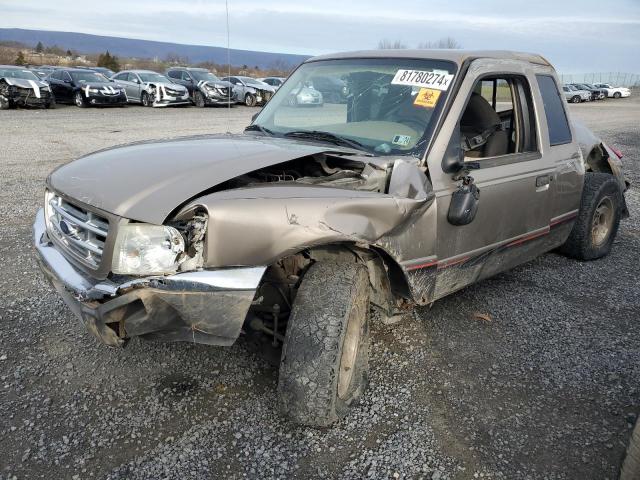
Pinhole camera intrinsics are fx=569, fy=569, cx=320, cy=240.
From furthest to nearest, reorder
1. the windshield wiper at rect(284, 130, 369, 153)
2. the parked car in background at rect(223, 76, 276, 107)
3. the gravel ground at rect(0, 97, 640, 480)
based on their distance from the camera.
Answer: the parked car in background at rect(223, 76, 276, 107), the windshield wiper at rect(284, 130, 369, 153), the gravel ground at rect(0, 97, 640, 480)

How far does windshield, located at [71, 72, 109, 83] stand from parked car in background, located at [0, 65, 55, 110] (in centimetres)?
201

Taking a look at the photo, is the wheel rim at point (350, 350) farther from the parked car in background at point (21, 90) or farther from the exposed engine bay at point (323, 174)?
the parked car in background at point (21, 90)

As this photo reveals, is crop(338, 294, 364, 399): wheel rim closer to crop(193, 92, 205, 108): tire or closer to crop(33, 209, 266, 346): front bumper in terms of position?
crop(33, 209, 266, 346): front bumper

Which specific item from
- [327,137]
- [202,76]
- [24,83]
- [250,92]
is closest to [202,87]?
[202,76]

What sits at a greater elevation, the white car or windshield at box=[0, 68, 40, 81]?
windshield at box=[0, 68, 40, 81]

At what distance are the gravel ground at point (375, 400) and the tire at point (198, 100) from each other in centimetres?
2090

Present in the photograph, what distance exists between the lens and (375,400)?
10.0 feet

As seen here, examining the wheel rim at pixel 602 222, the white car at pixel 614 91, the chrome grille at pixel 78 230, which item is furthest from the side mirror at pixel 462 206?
the white car at pixel 614 91

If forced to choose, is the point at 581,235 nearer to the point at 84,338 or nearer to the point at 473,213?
the point at 473,213

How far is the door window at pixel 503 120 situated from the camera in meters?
4.04

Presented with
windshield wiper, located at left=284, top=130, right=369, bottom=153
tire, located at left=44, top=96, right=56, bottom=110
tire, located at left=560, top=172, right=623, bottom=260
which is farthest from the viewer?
tire, located at left=44, top=96, right=56, bottom=110

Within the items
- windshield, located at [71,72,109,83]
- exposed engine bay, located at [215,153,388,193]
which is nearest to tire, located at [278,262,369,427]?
exposed engine bay, located at [215,153,388,193]

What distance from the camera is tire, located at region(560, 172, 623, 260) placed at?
16.6ft

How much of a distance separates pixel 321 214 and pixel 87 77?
23.2m
